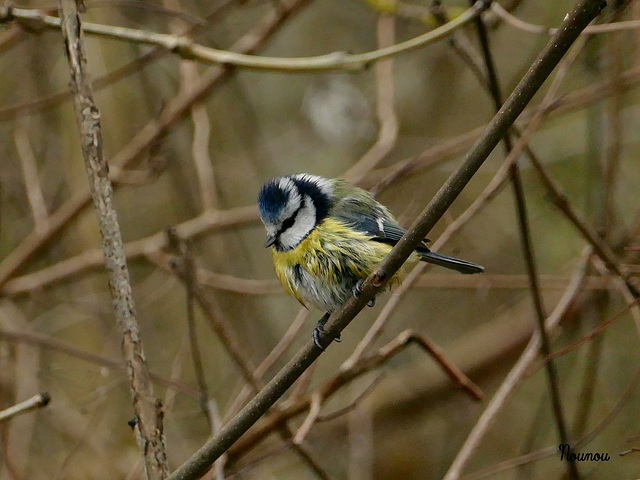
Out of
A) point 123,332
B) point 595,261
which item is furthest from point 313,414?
point 595,261

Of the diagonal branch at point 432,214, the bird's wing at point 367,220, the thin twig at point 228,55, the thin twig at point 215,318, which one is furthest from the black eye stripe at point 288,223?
the diagonal branch at point 432,214

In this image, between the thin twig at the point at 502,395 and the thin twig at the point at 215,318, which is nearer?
the thin twig at the point at 215,318

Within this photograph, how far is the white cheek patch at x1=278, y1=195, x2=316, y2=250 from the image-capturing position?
98.3 inches

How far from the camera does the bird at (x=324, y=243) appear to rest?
7.94ft

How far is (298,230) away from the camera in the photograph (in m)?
2.52

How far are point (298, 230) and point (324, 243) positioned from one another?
0.13 metres

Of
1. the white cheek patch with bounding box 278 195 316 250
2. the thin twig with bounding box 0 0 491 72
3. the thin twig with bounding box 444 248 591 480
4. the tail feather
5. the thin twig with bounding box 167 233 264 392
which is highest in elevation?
Answer: the thin twig with bounding box 0 0 491 72

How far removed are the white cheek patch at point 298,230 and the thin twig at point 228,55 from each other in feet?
1.73

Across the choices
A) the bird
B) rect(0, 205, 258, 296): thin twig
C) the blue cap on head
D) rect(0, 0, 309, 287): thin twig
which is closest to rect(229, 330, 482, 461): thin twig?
the bird

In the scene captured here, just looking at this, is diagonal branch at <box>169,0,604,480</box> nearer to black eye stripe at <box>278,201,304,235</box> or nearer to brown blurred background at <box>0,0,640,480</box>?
black eye stripe at <box>278,201,304,235</box>

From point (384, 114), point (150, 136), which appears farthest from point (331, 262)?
point (150, 136)

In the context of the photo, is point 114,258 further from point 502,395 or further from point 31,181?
point 31,181

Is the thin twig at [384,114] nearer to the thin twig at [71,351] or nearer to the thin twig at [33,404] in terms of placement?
the thin twig at [71,351]

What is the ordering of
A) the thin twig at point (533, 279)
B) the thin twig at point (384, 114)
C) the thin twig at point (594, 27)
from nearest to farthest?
the thin twig at point (594, 27) → the thin twig at point (533, 279) → the thin twig at point (384, 114)
